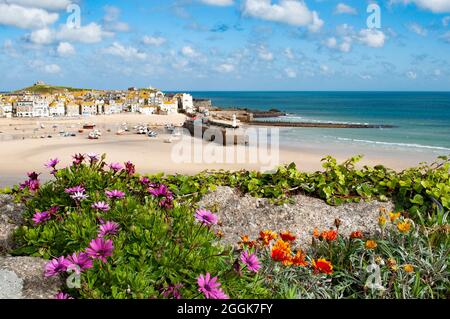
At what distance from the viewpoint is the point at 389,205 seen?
5199mm

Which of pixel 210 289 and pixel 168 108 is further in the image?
pixel 168 108

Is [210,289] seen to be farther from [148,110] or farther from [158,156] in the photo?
[148,110]

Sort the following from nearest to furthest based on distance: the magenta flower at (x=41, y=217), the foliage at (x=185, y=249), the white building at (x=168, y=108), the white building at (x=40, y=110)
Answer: the foliage at (x=185, y=249) < the magenta flower at (x=41, y=217) < the white building at (x=40, y=110) < the white building at (x=168, y=108)

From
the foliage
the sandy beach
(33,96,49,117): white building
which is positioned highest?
(33,96,49,117): white building

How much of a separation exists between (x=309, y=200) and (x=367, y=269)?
1.98 metres

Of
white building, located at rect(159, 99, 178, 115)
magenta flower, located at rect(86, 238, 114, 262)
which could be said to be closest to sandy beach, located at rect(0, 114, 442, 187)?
magenta flower, located at rect(86, 238, 114, 262)

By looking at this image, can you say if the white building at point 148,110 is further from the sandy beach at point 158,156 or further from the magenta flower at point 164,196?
the magenta flower at point 164,196

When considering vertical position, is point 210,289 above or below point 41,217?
below

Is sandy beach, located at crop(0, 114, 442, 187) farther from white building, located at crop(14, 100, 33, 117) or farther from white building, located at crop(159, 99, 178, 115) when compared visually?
white building, located at crop(14, 100, 33, 117)

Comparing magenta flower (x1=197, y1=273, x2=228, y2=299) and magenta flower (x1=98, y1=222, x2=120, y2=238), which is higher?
magenta flower (x1=98, y1=222, x2=120, y2=238)

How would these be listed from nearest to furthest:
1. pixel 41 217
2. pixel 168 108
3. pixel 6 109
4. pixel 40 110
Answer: pixel 41 217
pixel 6 109
pixel 40 110
pixel 168 108

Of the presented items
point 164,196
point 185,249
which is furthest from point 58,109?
point 185,249

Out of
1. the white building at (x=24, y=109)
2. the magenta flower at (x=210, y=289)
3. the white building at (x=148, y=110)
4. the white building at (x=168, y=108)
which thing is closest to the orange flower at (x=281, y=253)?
the magenta flower at (x=210, y=289)
